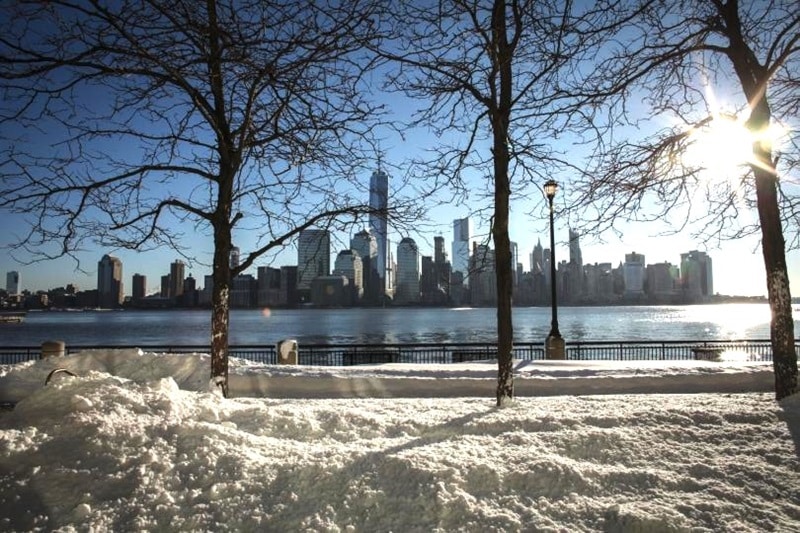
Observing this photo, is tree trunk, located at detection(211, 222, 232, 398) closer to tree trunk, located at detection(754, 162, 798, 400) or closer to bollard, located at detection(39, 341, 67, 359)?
tree trunk, located at detection(754, 162, 798, 400)

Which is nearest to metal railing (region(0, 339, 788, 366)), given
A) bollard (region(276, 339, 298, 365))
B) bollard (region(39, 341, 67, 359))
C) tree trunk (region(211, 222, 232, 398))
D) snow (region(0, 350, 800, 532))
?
bollard (region(39, 341, 67, 359))

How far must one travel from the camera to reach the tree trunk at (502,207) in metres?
6.93

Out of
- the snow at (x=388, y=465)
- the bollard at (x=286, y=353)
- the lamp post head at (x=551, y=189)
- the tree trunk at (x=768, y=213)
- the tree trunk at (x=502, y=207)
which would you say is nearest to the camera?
the snow at (x=388, y=465)

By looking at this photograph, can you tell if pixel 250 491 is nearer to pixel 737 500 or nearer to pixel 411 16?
pixel 737 500

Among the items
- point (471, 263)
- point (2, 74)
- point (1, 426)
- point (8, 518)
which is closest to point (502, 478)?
point (8, 518)

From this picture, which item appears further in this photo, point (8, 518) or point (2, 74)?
point (2, 74)

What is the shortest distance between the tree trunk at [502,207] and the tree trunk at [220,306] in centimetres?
413

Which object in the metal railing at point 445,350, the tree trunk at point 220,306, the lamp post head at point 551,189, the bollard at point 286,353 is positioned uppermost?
the lamp post head at point 551,189

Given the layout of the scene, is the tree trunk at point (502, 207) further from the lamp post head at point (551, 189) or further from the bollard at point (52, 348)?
the bollard at point (52, 348)

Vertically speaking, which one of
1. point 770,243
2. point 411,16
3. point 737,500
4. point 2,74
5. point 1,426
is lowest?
point 737,500

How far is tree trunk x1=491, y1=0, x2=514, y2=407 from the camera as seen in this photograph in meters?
6.93

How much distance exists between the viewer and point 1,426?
15.0 feet

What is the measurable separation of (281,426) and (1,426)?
241cm

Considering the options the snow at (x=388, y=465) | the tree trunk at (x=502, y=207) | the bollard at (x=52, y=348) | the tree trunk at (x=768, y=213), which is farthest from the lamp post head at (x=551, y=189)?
the bollard at (x=52, y=348)
